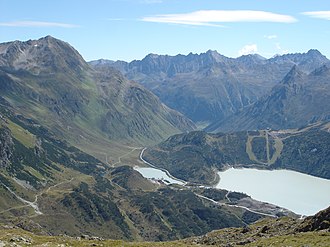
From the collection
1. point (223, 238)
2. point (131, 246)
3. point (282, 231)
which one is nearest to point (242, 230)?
point (223, 238)

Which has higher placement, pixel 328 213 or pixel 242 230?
pixel 328 213

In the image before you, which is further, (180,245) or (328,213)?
(180,245)

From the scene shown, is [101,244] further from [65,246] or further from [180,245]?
[180,245]

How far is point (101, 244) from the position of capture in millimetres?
66500

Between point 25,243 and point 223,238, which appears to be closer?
point 25,243

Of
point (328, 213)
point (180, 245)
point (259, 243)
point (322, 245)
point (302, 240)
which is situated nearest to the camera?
point (322, 245)

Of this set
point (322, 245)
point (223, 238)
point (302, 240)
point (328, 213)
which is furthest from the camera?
point (223, 238)

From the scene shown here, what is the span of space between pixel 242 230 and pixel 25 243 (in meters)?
38.7

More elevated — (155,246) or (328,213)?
(328,213)

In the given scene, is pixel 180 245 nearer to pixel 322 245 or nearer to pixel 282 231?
pixel 282 231

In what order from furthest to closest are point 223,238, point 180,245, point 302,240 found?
1. point 223,238
2. point 180,245
3. point 302,240

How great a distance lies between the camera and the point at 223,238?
262 ft

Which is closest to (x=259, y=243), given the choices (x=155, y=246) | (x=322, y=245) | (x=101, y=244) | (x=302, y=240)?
(x=302, y=240)

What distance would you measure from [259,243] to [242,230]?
78.6 ft
